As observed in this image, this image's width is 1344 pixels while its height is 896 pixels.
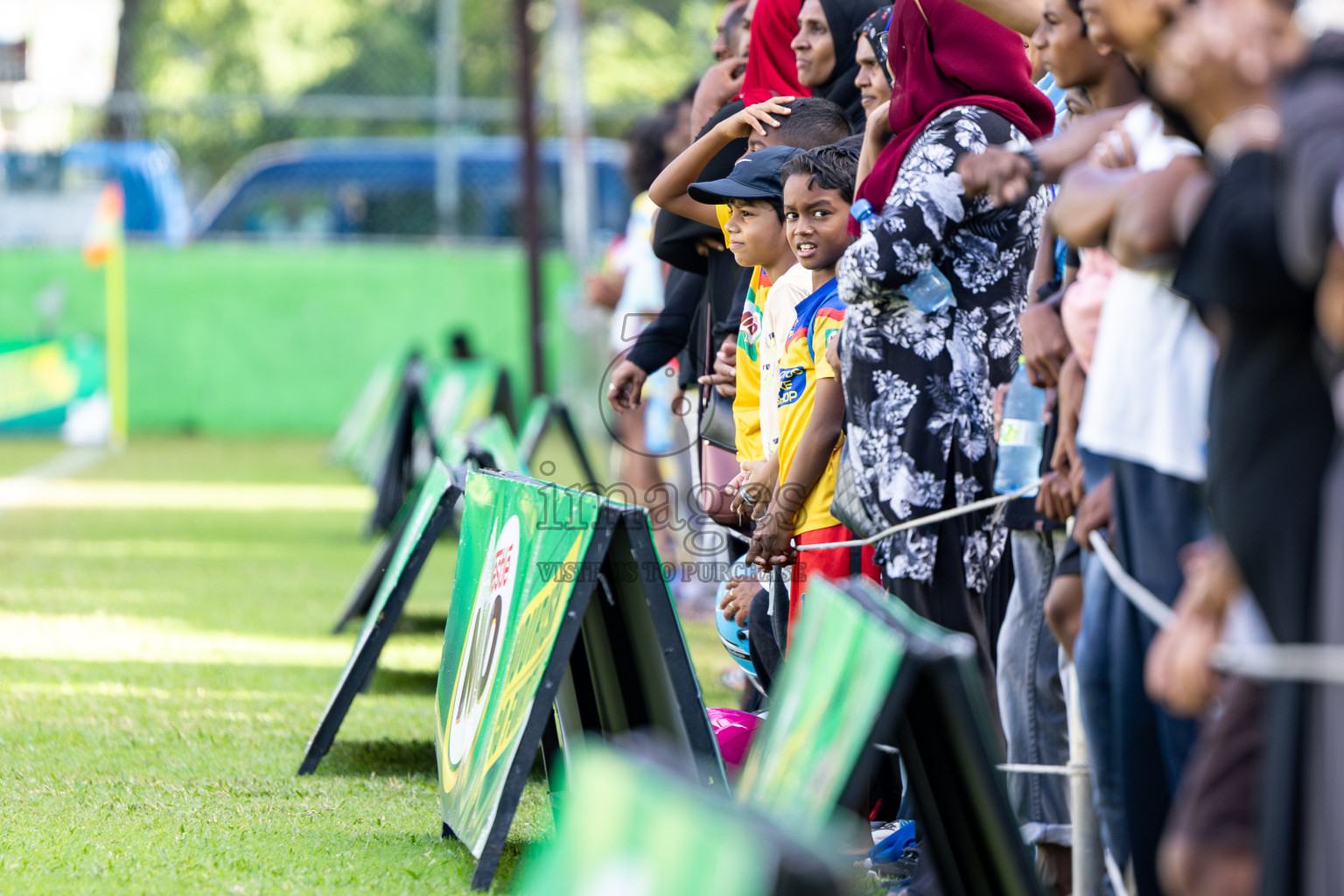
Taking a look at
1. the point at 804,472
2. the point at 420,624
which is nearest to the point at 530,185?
Result: the point at 420,624

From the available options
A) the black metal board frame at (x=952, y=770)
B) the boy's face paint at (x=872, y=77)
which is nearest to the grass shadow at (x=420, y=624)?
the boy's face paint at (x=872, y=77)

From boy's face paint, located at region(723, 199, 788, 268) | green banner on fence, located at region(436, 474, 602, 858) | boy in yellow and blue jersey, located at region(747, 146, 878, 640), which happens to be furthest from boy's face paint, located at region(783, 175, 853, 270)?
green banner on fence, located at region(436, 474, 602, 858)

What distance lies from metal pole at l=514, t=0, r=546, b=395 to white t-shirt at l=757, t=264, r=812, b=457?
10.8 meters

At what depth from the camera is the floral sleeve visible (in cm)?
354

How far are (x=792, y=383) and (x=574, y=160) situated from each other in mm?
14823

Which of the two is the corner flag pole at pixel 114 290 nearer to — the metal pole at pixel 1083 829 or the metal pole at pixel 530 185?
the metal pole at pixel 530 185

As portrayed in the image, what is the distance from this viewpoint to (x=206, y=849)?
3.77 meters

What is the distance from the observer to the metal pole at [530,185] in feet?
48.7

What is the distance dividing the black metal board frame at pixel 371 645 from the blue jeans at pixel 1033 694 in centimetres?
170

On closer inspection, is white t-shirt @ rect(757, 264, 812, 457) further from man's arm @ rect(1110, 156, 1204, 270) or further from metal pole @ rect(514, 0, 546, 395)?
metal pole @ rect(514, 0, 546, 395)

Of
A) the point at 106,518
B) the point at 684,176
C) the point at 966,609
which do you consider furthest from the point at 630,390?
the point at 106,518

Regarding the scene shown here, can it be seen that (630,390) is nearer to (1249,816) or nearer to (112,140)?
(1249,816)

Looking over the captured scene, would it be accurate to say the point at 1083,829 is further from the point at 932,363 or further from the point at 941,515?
the point at 932,363

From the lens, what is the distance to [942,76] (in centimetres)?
374
